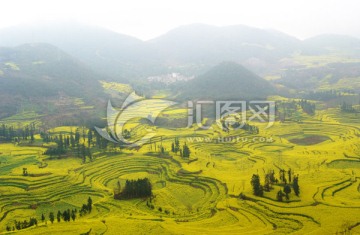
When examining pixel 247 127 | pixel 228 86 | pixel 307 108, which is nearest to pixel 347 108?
pixel 307 108

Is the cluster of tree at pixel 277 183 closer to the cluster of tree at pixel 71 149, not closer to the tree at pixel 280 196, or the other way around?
the tree at pixel 280 196

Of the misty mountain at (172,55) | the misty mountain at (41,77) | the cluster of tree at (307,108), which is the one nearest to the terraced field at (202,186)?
the cluster of tree at (307,108)

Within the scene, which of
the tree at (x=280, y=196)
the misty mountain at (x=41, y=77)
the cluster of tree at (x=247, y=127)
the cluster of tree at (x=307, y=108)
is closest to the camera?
the tree at (x=280, y=196)

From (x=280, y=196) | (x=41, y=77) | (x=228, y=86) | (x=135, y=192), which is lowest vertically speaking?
(x=135, y=192)

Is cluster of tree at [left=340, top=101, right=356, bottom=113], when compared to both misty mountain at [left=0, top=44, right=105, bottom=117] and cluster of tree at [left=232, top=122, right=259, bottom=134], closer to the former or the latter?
cluster of tree at [left=232, top=122, right=259, bottom=134]

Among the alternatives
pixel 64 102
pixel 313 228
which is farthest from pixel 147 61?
pixel 313 228

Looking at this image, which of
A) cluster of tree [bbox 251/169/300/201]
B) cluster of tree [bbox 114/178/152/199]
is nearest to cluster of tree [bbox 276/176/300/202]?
cluster of tree [bbox 251/169/300/201]

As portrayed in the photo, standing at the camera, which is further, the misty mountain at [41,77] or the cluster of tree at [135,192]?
the misty mountain at [41,77]

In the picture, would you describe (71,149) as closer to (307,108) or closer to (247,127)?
(247,127)

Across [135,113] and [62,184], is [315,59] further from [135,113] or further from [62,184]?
[62,184]

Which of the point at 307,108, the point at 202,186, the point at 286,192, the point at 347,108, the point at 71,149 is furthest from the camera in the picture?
the point at 307,108
